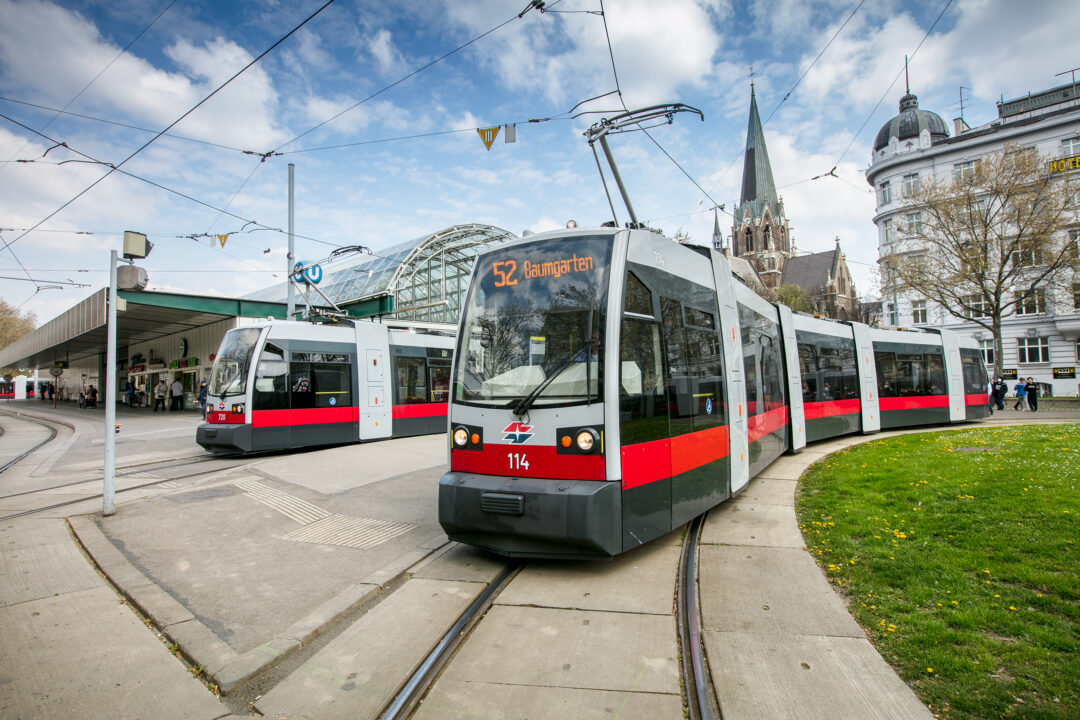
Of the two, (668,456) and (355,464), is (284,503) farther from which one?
(668,456)

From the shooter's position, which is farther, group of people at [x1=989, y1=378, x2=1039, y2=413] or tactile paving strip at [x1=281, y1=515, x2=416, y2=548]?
group of people at [x1=989, y1=378, x2=1039, y2=413]

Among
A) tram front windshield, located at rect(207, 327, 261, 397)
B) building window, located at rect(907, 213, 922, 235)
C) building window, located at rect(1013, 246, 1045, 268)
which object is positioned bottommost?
tram front windshield, located at rect(207, 327, 261, 397)

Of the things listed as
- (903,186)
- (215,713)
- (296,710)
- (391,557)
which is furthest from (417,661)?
(903,186)

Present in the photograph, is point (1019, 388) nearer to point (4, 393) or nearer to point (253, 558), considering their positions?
point (253, 558)

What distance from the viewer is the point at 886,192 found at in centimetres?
4838

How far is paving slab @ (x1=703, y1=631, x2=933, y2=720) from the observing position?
9.18ft

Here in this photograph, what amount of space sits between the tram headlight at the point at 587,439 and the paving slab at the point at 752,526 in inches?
84.4

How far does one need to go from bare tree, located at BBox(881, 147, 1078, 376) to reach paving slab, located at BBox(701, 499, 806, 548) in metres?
27.9

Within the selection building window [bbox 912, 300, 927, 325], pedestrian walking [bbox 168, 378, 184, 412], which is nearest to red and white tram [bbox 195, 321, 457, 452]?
pedestrian walking [bbox 168, 378, 184, 412]

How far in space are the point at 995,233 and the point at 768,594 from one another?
3299 cm

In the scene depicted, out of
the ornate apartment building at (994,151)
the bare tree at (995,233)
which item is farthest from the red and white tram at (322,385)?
the ornate apartment building at (994,151)

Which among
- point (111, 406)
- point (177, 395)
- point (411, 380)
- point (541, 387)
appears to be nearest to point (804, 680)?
point (541, 387)

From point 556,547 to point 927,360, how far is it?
52.5 feet

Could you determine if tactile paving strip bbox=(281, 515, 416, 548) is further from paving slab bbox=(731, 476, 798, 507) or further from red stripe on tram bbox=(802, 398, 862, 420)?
red stripe on tram bbox=(802, 398, 862, 420)
